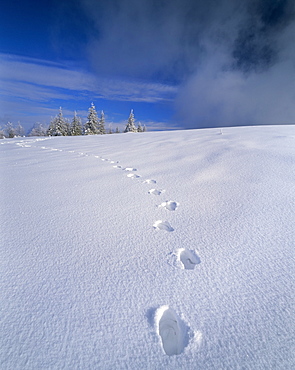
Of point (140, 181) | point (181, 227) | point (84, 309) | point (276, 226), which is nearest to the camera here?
point (84, 309)

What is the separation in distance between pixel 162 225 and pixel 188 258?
0.48 metres

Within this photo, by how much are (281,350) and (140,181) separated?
2422 millimetres

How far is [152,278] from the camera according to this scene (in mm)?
1182

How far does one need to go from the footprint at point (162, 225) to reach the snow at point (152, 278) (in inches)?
0.4

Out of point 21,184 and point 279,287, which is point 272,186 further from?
point 21,184

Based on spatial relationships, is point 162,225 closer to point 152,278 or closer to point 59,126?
point 152,278

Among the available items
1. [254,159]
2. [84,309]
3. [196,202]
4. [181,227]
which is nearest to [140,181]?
[196,202]

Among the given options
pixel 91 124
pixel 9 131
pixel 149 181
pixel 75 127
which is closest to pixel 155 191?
pixel 149 181

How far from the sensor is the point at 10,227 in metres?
1.77

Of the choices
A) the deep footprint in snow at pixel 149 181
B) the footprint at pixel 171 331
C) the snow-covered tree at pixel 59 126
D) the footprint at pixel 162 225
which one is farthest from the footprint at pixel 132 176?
the snow-covered tree at pixel 59 126

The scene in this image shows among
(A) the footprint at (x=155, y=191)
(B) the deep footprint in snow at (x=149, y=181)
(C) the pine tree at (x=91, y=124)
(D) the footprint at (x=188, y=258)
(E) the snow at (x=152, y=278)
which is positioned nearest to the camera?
(E) the snow at (x=152, y=278)

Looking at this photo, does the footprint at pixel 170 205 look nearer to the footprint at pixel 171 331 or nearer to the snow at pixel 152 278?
the snow at pixel 152 278

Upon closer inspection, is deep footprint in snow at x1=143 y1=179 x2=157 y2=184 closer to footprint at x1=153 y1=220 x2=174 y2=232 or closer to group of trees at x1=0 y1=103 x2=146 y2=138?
footprint at x1=153 y1=220 x2=174 y2=232

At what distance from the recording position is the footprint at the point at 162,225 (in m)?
1.71
